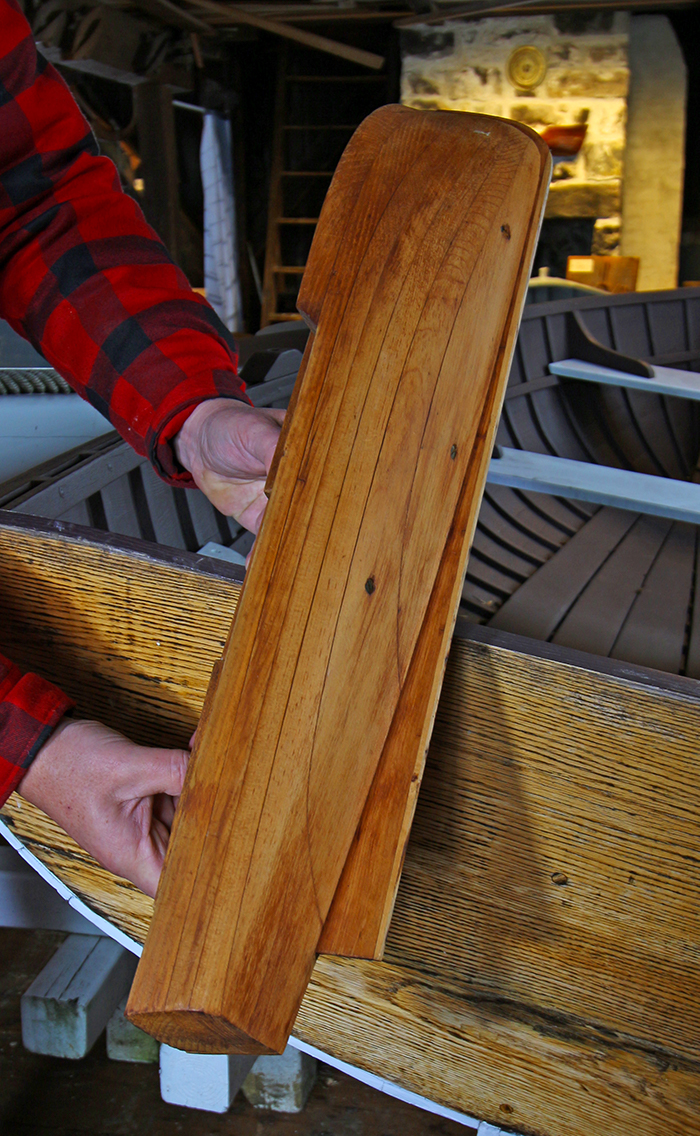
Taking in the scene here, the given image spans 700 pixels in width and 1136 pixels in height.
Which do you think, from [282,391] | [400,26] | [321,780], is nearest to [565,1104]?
[321,780]

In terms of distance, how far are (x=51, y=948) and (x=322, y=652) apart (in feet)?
5.85

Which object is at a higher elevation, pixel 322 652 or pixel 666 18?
pixel 666 18

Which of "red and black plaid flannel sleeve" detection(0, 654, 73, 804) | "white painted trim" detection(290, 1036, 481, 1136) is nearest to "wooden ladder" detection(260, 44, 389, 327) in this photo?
"white painted trim" detection(290, 1036, 481, 1136)

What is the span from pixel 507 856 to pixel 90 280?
0.71 metres

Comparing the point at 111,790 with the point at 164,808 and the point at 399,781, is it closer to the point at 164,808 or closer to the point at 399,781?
the point at 164,808

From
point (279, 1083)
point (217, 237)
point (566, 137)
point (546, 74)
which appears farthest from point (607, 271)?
point (279, 1083)

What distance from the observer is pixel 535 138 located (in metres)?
0.72

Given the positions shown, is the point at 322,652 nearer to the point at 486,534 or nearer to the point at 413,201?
the point at 413,201

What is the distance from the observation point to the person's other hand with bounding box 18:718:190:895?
26.2 inches

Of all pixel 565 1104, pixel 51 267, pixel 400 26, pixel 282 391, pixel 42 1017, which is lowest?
pixel 42 1017

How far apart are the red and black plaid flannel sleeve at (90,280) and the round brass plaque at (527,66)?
19.0ft

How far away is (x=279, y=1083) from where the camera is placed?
153 centimetres

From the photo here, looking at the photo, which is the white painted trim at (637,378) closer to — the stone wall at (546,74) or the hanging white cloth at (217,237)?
the hanging white cloth at (217,237)

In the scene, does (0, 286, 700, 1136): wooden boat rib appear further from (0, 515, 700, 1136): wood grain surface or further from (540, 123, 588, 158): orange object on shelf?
(540, 123, 588, 158): orange object on shelf
